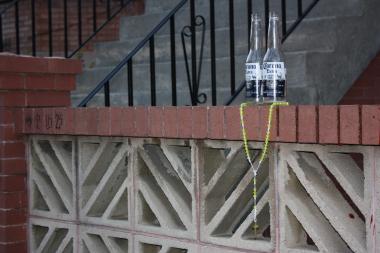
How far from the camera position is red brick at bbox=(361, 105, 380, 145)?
2.83 m

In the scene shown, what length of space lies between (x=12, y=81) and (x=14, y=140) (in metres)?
0.34

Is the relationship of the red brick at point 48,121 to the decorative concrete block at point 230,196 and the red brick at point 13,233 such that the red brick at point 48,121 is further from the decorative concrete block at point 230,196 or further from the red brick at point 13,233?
the decorative concrete block at point 230,196

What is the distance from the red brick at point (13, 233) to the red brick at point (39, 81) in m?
0.81

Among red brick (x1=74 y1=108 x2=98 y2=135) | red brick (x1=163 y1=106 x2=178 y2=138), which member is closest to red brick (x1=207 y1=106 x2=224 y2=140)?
red brick (x1=163 y1=106 x2=178 y2=138)

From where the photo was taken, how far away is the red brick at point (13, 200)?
4.61 m

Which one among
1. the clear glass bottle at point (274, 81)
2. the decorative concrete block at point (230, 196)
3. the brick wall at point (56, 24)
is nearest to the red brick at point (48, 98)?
the decorative concrete block at point (230, 196)

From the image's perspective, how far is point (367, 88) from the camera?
5789 mm

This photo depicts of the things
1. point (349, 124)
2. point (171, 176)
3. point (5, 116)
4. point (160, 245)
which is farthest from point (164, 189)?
point (5, 116)

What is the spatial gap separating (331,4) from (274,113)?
Answer: 278 centimetres

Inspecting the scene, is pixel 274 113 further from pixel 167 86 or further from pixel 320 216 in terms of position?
pixel 167 86

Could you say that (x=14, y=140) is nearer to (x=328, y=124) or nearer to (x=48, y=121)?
(x=48, y=121)

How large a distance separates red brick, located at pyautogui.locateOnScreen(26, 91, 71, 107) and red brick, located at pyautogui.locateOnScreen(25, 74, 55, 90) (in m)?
0.03

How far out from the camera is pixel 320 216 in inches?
128

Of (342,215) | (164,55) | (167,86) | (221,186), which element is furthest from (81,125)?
(164,55)
